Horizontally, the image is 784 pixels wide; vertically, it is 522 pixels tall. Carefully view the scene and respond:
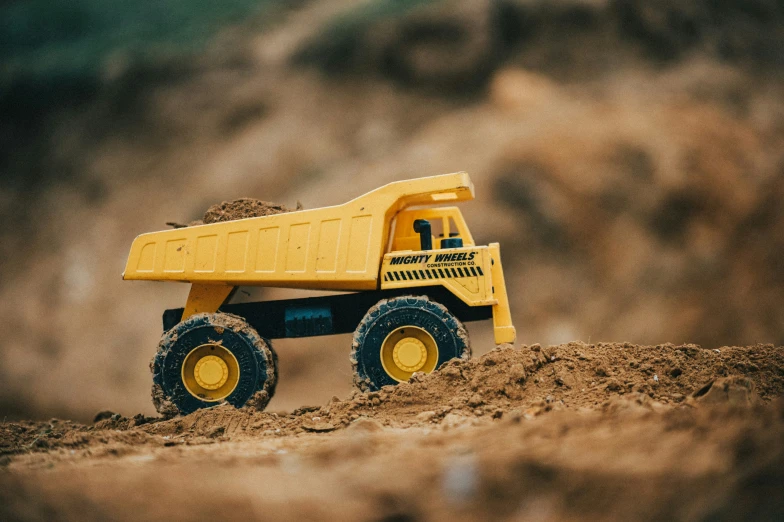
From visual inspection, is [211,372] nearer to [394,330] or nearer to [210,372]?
[210,372]

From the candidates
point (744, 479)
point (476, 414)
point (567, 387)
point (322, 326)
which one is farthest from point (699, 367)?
point (322, 326)

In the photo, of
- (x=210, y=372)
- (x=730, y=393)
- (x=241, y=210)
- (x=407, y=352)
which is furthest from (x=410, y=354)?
(x=730, y=393)

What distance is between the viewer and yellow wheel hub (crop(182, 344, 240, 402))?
8.99 meters

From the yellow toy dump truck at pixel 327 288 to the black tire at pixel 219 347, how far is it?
0.01 m

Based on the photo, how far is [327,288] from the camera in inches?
354

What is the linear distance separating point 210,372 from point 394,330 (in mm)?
2078

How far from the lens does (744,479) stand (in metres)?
5.16

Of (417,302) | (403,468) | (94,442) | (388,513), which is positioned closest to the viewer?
(388,513)

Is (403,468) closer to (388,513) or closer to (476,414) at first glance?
(388,513)

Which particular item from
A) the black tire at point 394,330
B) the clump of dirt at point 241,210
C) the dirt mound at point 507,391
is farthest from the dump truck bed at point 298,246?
the dirt mound at point 507,391

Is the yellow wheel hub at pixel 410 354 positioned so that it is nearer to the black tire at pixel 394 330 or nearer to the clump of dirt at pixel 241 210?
the black tire at pixel 394 330

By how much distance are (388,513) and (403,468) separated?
0.58 m

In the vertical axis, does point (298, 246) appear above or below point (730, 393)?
above

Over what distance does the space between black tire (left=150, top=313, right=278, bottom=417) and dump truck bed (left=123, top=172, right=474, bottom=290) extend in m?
0.50
